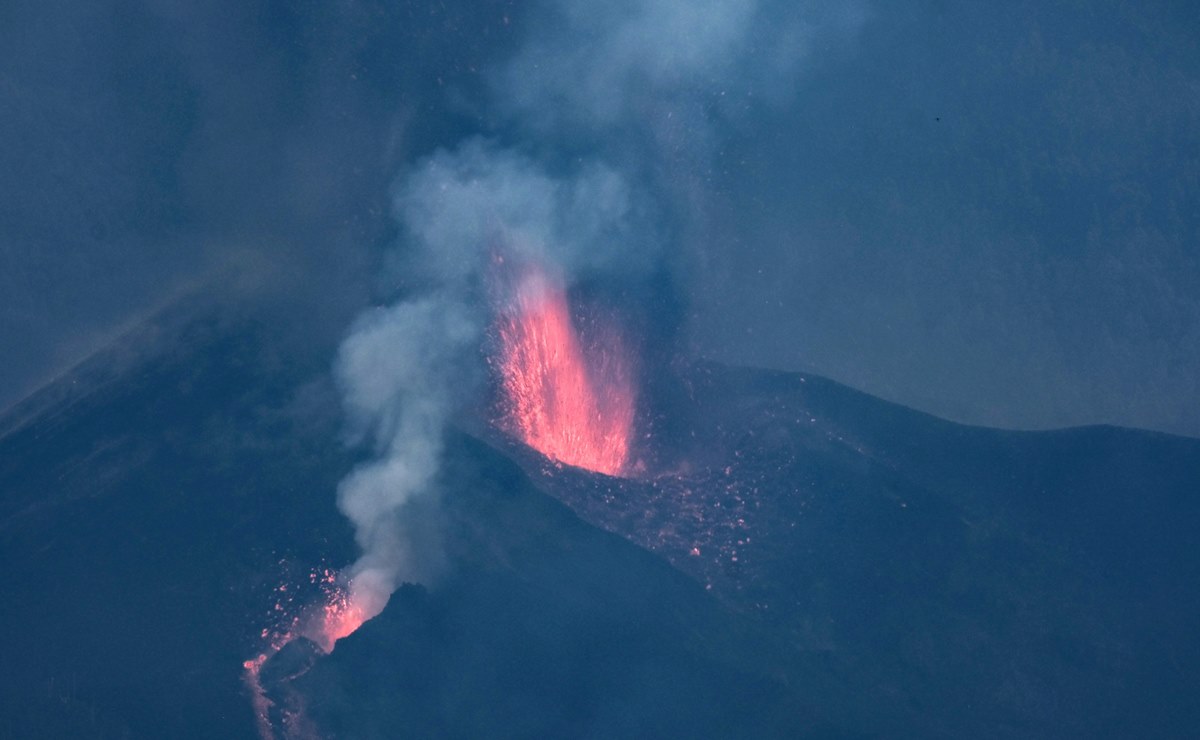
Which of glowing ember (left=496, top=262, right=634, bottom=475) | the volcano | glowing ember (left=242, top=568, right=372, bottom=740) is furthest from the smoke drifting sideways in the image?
glowing ember (left=242, top=568, right=372, bottom=740)

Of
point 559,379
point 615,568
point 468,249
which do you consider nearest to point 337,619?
point 615,568

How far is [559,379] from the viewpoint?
6.27 metres

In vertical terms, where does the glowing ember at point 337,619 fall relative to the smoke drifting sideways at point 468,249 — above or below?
below

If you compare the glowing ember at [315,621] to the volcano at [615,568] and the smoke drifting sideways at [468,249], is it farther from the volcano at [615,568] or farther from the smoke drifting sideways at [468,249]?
the smoke drifting sideways at [468,249]

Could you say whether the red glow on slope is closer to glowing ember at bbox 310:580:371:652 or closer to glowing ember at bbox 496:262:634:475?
glowing ember at bbox 310:580:371:652

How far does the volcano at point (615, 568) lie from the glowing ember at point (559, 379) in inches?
9.2

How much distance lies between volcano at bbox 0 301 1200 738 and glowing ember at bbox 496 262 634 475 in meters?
0.23

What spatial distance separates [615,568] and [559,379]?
4.80 ft

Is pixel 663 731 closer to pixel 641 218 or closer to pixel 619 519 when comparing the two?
pixel 619 519

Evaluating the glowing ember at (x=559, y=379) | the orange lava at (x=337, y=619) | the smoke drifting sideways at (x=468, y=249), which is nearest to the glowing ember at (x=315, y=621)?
the orange lava at (x=337, y=619)

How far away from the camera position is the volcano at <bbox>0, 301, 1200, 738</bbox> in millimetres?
5082

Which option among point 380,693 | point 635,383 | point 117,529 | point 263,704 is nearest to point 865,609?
point 635,383

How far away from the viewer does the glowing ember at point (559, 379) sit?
6.07 metres

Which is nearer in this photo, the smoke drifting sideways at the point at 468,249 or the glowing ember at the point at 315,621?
the glowing ember at the point at 315,621
